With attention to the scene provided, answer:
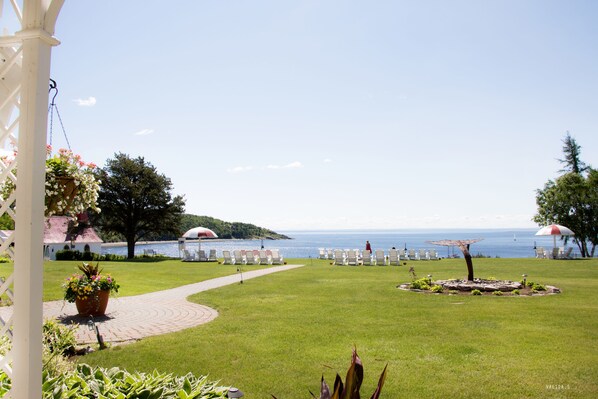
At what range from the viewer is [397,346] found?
7.24 m

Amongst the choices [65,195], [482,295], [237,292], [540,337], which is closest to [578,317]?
[540,337]

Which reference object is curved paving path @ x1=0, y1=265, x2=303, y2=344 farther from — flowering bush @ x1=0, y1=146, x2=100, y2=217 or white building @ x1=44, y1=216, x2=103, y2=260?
white building @ x1=44, y1=216, x2=103, y2=260

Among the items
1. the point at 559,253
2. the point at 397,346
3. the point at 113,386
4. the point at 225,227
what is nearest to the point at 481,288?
the point at 397,346

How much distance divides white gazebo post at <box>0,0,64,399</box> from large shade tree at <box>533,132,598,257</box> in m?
45.1

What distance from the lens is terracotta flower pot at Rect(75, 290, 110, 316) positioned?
9.70 m

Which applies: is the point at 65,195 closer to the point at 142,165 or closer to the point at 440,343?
the point at 440,343

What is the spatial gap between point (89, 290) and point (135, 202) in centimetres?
3264

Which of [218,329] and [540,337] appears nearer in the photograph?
[540,337]

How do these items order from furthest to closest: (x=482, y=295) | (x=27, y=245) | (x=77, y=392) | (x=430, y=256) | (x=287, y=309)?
(x=430, y=256), (x=482, y=295), (x=287, y=309), (x=77, y=392), (x=27, y=245)

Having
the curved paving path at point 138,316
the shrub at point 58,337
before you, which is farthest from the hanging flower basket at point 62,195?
the curved paving path at point 138,316

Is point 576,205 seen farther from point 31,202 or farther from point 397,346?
point 31,202

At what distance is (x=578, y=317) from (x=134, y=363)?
9.31 metres

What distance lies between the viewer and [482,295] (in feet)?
42.9

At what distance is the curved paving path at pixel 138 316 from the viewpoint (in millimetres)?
8297
